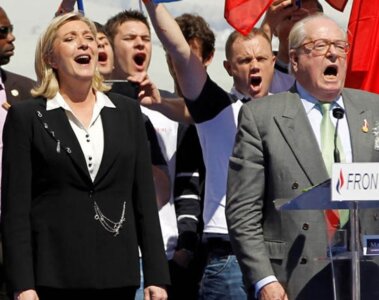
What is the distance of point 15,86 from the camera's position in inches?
306

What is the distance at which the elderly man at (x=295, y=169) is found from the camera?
21.6 ft

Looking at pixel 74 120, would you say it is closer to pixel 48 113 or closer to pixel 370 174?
pixel 48 113

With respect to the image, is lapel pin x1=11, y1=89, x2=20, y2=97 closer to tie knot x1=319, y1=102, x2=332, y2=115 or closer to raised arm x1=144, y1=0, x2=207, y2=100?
raised arm x1=144, y1=0, x2=207, y2=100

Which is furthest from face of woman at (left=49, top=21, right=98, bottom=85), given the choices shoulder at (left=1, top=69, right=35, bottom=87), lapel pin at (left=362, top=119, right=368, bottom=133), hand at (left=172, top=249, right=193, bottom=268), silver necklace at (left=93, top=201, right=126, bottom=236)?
hand at (left=172, top=249, right=193, bottom=268)

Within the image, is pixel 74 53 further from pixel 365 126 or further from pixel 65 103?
pixel 365 126

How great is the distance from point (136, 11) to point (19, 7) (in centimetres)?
141

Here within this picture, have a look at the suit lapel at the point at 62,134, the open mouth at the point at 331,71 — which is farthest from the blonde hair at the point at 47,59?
the open mouth at the point at 331,71

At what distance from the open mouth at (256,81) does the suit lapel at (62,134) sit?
180cm

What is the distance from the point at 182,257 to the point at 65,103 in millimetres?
1515

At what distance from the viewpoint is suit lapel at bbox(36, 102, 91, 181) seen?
253 inches

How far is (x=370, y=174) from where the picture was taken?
19.7 ft

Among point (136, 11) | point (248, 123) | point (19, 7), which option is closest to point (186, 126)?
point (136, 11)

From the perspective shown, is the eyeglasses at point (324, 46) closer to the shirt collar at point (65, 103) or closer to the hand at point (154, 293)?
the shirt collar at point (65, 103)

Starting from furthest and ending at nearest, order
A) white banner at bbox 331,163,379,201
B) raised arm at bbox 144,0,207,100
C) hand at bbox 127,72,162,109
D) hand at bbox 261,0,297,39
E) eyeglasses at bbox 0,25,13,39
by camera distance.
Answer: hand at bbox 261,0,297,39 → eyeglasses at bbox 0,25,13,39 → hand at bbox 127,72,162,109 → raised arm at bbox 144,0,207,100 → white banner at bbox 331,163,379,201
